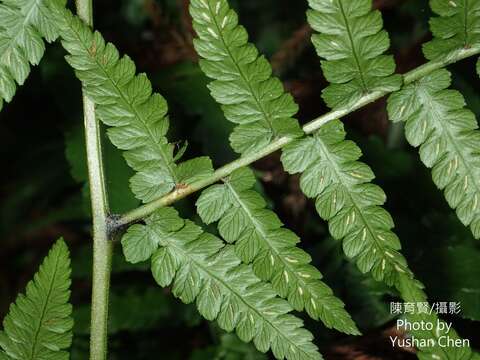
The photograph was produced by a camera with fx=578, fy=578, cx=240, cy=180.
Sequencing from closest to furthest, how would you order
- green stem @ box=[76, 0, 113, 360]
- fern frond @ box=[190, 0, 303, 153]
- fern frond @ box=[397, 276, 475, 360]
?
fern frond @ box=[397, 276, 475, 360] < fern frond @ box=[190, 0, 303, 153] < green stem @ box=[76, 0, 113, 360]

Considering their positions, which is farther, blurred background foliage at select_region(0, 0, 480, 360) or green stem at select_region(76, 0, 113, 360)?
blurred background foliage at select_region(0, 0, 480, 360)

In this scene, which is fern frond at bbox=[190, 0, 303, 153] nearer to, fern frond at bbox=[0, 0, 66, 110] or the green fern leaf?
the green fern leaf

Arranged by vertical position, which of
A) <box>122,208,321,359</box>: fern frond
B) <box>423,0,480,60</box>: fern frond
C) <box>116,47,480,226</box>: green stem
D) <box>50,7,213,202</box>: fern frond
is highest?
<box>50,7,213,202</box>: fern frond

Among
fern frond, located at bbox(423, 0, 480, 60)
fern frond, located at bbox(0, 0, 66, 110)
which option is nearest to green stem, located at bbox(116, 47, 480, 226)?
fern frond, located at bbox(423, 0, 480, 60)

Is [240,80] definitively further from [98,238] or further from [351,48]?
[98,238]

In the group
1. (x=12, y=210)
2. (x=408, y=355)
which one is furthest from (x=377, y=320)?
(x=12, y=210)

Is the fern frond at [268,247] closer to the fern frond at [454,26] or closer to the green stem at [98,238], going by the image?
the green stem at [98,238]
